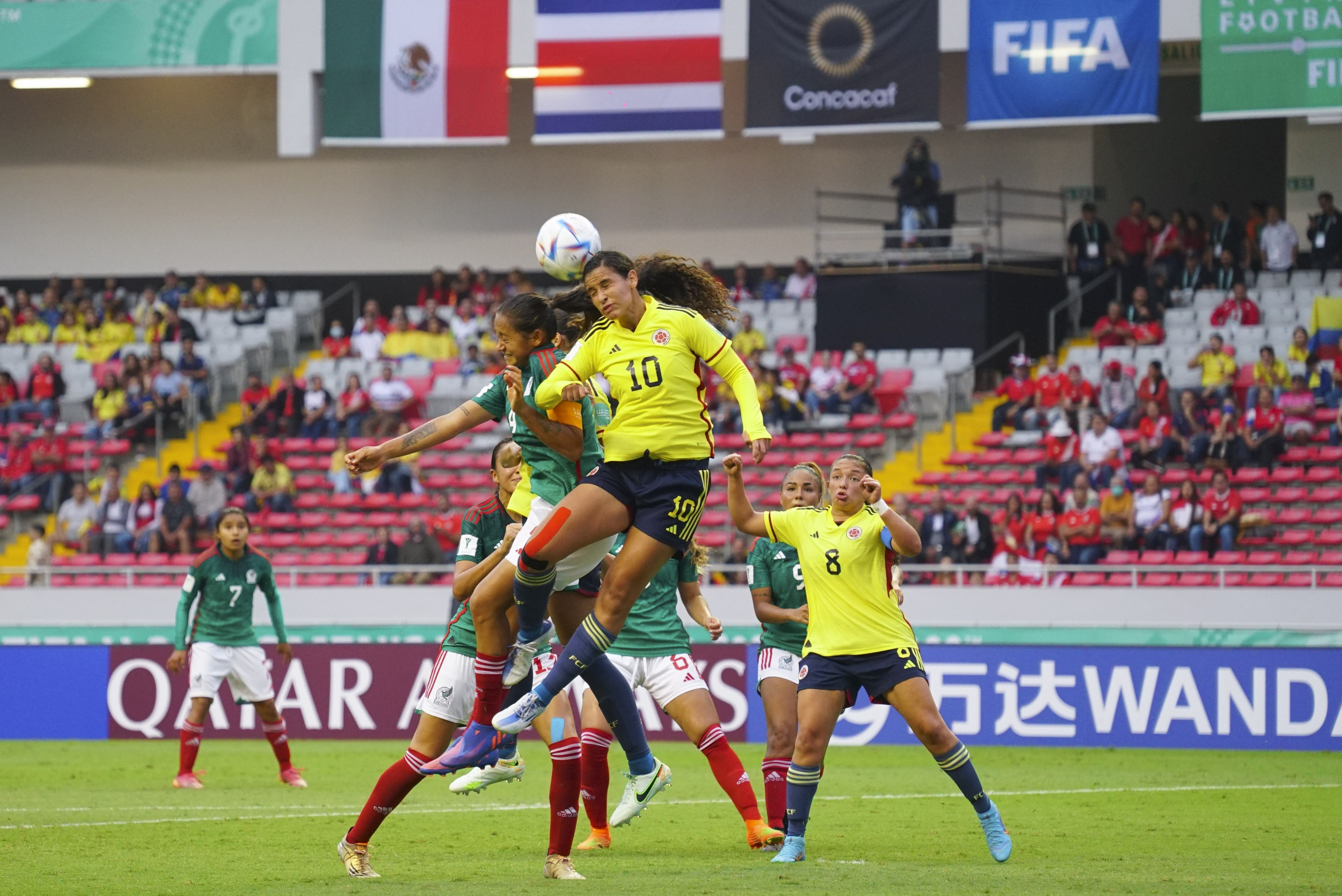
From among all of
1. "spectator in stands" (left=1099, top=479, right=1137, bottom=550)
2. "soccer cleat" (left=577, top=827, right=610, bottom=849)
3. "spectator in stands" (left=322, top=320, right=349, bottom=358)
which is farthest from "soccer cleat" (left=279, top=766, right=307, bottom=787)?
"spectator in stands" (left=322, top=320, right=349, bottom=358)

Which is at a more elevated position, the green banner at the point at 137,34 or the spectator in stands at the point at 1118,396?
the green banner at the point at 137,34

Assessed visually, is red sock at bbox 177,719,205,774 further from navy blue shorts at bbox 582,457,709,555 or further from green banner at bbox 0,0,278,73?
green banner at bbox 0,0,278,73

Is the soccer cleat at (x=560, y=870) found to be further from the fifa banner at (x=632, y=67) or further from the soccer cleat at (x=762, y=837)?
the fifa banner at (x=632, y=67)

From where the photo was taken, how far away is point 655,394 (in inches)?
302

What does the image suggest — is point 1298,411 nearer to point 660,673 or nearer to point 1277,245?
point 1277,245

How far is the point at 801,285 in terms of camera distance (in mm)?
27328

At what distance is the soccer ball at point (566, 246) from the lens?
8141mm

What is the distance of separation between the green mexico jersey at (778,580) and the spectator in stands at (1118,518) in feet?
35.1

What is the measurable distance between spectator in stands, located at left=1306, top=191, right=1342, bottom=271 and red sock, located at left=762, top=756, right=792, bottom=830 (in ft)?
56.7

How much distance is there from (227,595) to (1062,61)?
48.5 ft

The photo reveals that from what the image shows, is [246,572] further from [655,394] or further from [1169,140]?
[1169,140]

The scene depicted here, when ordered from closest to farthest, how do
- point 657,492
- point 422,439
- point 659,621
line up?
point 657,492 < point 422,439 < point 659,621

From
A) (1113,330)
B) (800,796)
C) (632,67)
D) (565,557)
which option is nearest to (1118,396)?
(1113,330)

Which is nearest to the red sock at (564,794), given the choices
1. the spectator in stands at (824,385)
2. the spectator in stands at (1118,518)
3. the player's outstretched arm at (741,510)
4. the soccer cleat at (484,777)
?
the soccer cleat at (484,777)
